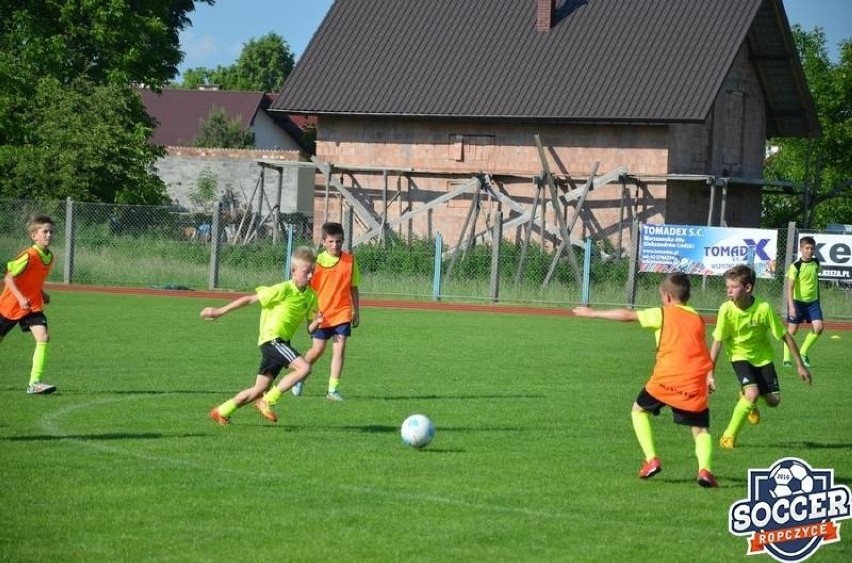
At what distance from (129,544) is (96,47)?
3829 centimetres

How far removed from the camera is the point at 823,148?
46719 mm

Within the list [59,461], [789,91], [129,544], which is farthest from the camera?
[789,91]

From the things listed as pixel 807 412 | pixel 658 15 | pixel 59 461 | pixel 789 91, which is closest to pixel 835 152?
pixel 789 91

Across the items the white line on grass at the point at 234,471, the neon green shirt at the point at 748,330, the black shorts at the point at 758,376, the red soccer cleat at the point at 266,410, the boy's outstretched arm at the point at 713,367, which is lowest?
the white line on grass at the point at 234,471

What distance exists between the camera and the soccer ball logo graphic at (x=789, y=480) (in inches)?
302

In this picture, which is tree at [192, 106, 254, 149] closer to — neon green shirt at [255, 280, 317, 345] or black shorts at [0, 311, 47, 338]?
black shorts at [0, 311, 47, 338]

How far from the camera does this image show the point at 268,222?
43031mm

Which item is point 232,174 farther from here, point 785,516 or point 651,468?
point 785,516

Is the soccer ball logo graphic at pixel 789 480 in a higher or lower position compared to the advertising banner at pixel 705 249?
lower

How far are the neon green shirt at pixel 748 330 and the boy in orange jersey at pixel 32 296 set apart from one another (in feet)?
21.5

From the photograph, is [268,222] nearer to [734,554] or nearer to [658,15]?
[658,15]

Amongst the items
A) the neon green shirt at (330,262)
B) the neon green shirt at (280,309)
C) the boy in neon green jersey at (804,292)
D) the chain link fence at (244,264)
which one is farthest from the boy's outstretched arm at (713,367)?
the chain link fence at (244,264)

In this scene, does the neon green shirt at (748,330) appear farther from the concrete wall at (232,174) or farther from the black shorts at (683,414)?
the concrete wall at (232,174)

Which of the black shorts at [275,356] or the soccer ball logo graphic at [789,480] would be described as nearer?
the soccer ball logo graphic at [789,480]
